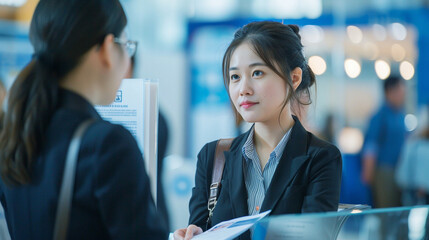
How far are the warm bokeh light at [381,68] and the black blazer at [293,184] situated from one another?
19.1ft

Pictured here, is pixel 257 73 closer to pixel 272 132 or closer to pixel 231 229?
pixel 272 132

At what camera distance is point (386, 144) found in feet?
21.7

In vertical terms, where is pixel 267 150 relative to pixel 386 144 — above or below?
above

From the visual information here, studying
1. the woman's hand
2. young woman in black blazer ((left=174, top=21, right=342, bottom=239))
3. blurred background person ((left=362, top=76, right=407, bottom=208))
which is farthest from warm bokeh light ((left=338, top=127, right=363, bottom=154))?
the woman's hand

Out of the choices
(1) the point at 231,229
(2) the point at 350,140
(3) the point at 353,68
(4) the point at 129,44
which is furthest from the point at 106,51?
(3) the point at 353,68

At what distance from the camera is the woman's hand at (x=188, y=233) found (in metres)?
1.88

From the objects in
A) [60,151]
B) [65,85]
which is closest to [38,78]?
[65,85]

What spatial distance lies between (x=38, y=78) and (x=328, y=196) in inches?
38.7

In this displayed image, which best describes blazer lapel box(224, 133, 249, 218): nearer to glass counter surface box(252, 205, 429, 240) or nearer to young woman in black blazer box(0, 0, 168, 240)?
glass counter surface box(252, 205, 429, 240)

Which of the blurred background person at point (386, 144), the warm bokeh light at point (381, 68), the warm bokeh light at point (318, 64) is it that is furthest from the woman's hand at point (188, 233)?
the warm bokeh light at point (381, 68)

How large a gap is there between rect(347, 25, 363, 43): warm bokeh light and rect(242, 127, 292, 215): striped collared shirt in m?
5.67

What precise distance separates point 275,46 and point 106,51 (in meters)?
0.73

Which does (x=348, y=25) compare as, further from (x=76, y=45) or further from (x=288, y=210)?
(x=76, y=45)

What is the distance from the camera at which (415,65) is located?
779cm
